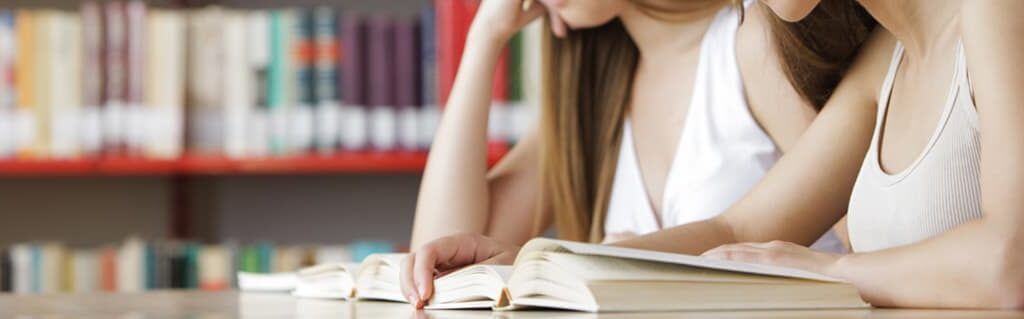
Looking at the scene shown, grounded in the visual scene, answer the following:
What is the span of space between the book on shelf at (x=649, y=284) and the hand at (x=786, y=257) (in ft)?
0.19

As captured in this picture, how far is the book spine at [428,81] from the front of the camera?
103 inches

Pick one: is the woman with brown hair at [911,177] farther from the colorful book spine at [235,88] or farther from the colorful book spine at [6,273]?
the colorful book spine at [6,273]

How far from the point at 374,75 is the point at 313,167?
8.2 inches

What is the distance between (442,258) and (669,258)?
0.28 metres

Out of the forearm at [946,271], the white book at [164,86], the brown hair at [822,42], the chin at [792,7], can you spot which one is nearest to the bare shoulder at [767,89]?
the brown hair at [822,42]

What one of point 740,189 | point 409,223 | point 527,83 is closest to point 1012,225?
point 740,189

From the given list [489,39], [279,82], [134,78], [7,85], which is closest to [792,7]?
[489,39]

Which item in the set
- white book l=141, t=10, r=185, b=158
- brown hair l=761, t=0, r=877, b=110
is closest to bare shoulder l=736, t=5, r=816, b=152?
brown hair l=761, t=0, r=877, b=110

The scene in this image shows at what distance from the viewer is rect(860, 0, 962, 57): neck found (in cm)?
101

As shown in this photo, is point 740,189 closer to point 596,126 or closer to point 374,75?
point 596,126

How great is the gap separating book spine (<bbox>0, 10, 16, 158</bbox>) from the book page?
201cm

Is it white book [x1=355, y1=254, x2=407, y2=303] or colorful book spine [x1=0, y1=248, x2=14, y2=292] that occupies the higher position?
white book [x1=355, y1=254, x2=407, y2=303]

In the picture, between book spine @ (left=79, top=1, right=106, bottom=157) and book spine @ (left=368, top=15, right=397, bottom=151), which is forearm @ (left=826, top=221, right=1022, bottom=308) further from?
book spine @ (left=79, top=1, right=106, bottom=157)

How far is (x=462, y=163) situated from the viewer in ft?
5.35
